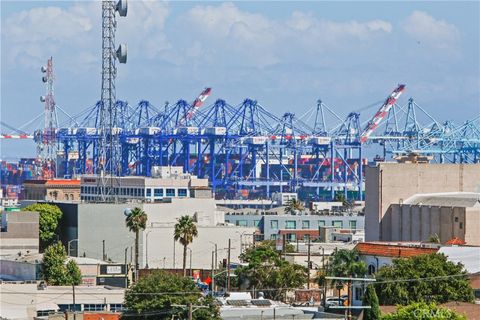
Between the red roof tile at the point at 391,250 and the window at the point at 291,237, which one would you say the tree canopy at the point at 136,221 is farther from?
the window at the point at 291,237

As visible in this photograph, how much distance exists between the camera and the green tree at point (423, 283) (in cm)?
7869

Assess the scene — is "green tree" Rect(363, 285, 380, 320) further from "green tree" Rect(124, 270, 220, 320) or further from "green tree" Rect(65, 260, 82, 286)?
"green tree" Rect(65, 260, 82, 286)

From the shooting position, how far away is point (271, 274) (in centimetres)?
10394

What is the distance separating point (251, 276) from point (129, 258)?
28.9 meters

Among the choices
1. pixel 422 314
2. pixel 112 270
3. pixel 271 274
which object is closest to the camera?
pixel 422 314

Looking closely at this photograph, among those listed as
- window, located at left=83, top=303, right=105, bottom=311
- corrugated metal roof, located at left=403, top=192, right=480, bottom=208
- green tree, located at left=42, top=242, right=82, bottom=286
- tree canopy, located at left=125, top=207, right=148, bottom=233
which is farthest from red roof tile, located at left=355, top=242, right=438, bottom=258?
corrugated metal roof, located at left=403, top=192, right=480, bottom=208

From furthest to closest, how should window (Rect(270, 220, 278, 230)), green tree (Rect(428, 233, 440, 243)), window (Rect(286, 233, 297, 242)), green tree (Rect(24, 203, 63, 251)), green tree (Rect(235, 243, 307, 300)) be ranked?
window (Rect(270, 220, 278, 230)) → window (Rect(286, 233, 297, 242)) → green tree (Rect(24, 203, 63, 251)) → green tree (Rect(428, 233, 440, 243)) → green tree (Rect(235, 243, 307, 300))

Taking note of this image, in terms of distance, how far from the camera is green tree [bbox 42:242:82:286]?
103938 mm

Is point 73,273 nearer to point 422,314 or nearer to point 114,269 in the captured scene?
point 114,269

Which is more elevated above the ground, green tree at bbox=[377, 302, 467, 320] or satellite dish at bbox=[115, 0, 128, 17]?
satellite dish at bbox=[115, 0, 128, 17]

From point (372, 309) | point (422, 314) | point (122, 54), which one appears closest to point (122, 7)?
point (122, 54)

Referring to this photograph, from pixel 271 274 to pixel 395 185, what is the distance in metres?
29.9

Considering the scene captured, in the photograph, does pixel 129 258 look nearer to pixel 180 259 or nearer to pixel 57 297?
pixel 180 259

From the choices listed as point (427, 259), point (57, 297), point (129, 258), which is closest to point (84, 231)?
point (129, 258)
